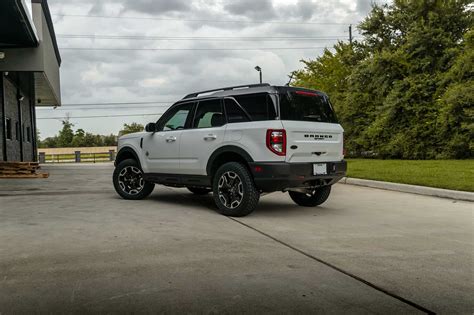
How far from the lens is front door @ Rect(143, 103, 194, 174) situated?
8.22 m

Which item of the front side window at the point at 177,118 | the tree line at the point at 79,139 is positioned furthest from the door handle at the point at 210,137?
the tree line at the point at 79,139

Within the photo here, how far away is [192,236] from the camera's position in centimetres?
555

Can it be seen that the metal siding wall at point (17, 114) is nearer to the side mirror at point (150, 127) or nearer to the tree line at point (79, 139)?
the side mirror at point (150, 127)

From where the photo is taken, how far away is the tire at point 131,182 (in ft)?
29.8

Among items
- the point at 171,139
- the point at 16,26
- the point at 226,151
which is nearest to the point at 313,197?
the point at 226,151

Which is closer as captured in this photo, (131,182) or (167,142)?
(167,142)

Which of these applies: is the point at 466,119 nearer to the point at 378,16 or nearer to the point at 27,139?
the point at 378,16

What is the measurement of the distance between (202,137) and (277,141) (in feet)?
5.15

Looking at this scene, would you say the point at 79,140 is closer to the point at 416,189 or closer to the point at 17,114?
the point at 17,114

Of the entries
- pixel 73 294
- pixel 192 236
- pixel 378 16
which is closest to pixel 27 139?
pixel 378 16

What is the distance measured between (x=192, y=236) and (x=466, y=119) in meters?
18.4

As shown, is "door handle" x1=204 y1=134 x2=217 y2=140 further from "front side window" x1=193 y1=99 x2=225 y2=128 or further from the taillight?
the taillight

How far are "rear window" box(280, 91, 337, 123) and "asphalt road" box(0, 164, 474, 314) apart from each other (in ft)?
5.05

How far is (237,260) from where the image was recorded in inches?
174
